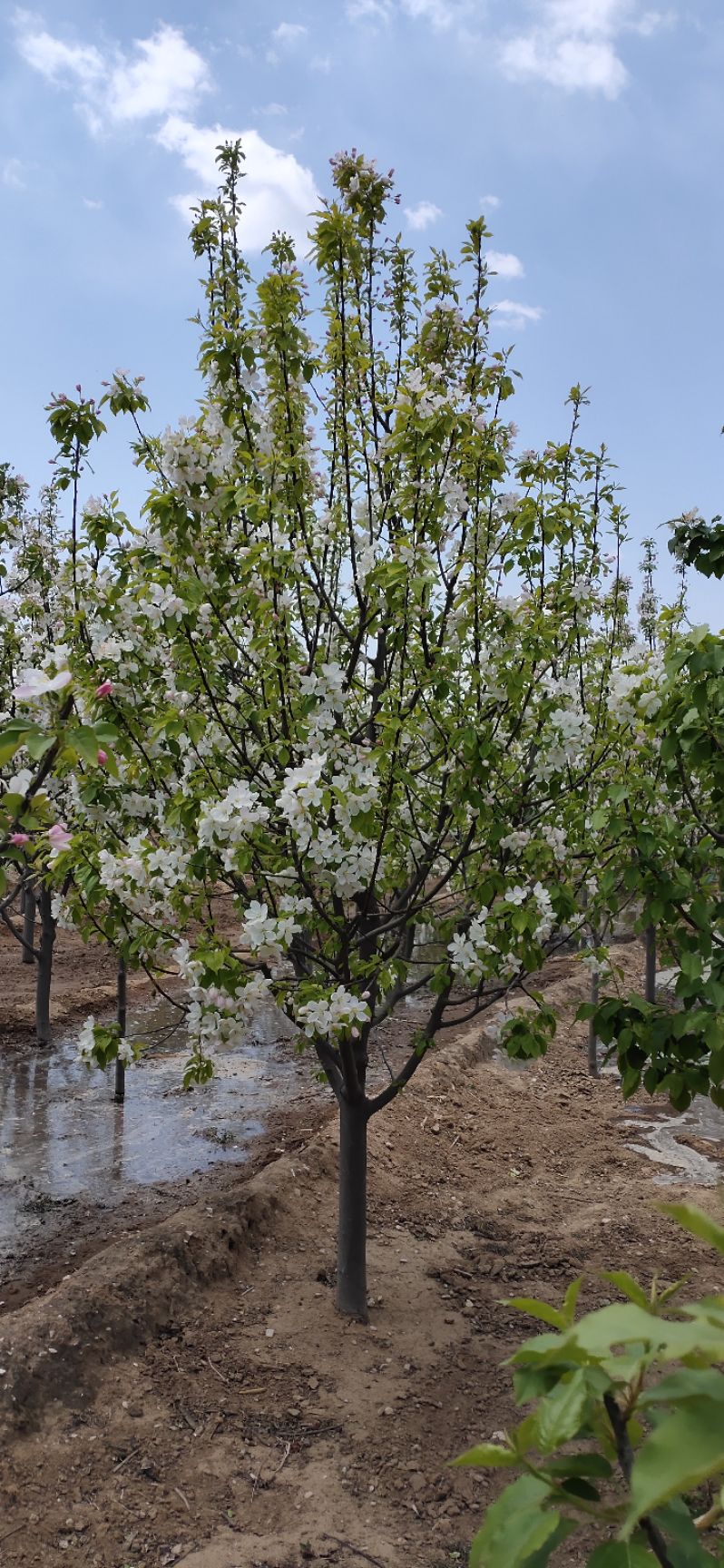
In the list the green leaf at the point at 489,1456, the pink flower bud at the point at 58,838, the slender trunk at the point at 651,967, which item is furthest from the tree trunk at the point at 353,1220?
the slender trunk at the point at 651,967

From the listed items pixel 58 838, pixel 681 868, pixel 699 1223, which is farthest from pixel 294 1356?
pixel 699 1223

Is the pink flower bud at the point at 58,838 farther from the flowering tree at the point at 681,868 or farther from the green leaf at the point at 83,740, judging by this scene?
the flowering tree at the point at 681,868

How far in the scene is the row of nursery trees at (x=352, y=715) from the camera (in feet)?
11.7

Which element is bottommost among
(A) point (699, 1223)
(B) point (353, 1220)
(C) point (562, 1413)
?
(B) point (353, 1220)

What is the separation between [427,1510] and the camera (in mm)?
3600

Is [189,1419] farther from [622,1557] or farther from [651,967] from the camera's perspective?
[651,967]

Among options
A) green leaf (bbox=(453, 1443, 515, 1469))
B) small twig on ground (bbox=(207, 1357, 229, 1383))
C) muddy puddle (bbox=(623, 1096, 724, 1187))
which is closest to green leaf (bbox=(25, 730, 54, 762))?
green leaf (bbox=(453, 1443, 515, 1469))

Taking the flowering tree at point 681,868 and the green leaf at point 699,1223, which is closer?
the green leaf at point 699,1223

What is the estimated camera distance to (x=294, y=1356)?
4566 millimetres

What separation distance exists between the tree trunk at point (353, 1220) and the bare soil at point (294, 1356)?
0.39ft

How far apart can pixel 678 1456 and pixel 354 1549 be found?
3493 mm

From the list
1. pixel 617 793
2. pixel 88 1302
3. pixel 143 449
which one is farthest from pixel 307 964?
pixel 143 449

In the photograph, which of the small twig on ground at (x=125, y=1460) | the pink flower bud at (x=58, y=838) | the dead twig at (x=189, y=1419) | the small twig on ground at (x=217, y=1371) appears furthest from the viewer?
the small twig on ground at (x=217, y=1371)

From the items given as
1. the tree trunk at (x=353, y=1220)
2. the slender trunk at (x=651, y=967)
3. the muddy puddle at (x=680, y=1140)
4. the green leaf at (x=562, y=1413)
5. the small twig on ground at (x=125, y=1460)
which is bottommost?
the small twig on ground at (x=125, y=1460)
